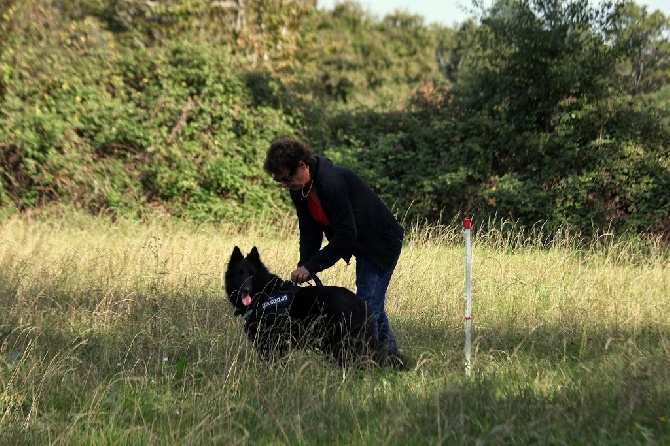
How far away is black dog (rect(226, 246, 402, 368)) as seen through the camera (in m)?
5.22

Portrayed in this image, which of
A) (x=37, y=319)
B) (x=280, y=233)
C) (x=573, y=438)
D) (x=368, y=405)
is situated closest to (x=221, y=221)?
(x=280, y=233)

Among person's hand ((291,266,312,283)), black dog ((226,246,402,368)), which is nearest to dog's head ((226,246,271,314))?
black dog ((226,246,402,368))

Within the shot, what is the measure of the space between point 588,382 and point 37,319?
14.2ft

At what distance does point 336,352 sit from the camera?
5.34 m

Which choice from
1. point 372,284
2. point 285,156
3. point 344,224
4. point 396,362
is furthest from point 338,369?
point 285,156

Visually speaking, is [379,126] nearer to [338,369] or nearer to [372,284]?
[372,284]

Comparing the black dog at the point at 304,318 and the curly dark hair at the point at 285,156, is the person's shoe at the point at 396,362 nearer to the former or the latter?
the black dog at the point at 304,318

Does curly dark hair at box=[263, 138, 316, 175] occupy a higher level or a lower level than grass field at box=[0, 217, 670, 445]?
higher

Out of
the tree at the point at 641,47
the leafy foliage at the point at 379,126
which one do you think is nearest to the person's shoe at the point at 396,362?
the leafy foliage at the point at 379,126

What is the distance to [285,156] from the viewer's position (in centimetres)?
500

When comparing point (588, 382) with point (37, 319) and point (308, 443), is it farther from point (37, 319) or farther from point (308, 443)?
point (37, 319)

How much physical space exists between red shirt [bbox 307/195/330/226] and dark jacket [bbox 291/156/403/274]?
5 centimetres

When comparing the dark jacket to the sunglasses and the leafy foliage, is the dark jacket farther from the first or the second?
the leafy foliage

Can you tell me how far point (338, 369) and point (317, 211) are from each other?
1.08 m
